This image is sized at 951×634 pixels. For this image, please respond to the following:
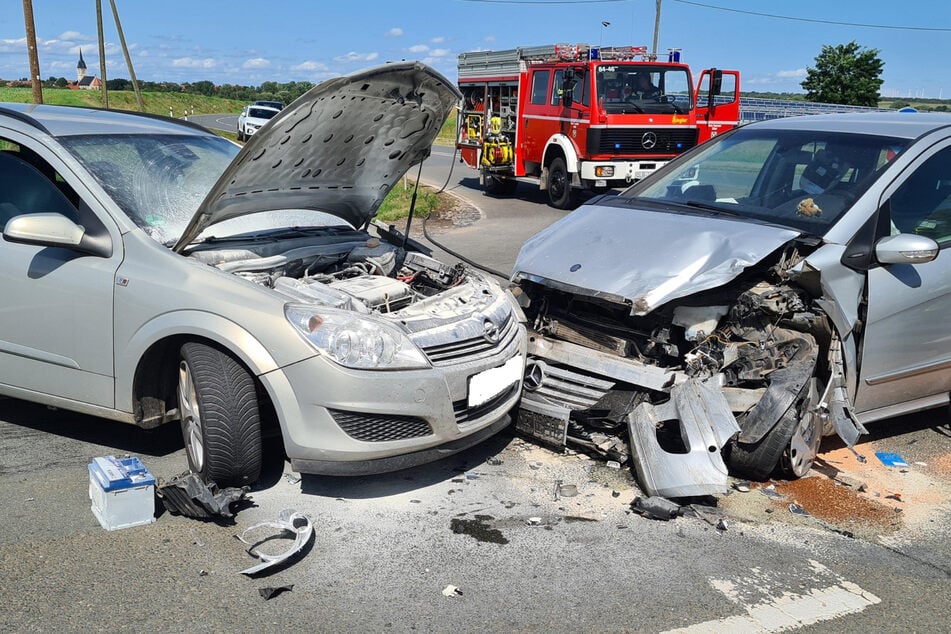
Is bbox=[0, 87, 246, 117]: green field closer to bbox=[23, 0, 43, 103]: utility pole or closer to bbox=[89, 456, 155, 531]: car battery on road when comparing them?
bbox=[23, 0, 43, 103]: utility pole

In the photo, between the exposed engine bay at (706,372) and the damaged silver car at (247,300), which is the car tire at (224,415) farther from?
the exposed engine bay at (706,372)

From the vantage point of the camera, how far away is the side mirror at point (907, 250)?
166 inches

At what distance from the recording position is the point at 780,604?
3.13 metres

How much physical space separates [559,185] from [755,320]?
1118 centimetres

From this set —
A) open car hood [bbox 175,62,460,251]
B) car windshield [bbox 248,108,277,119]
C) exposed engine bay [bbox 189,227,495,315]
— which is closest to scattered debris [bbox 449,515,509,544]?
exposed engine bay [bbox 189,227,495,315]

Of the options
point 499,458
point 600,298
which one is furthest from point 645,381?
point 499,458

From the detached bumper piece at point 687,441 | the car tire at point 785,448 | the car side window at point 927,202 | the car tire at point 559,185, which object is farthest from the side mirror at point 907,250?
the car tire at point 559,185

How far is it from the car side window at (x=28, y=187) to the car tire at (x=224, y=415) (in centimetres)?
118

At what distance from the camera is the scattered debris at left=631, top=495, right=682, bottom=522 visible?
380cm

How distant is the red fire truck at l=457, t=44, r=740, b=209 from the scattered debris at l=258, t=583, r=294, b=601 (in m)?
11.9

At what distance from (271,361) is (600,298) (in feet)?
5.69

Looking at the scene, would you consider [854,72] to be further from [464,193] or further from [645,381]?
[645,381]

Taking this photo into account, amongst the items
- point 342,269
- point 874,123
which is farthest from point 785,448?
point 342,269

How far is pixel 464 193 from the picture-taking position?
18.2 metres
